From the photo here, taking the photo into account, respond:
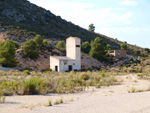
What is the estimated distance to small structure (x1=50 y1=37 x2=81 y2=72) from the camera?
110 feet

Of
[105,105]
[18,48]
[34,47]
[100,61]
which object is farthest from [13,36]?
[105,105]

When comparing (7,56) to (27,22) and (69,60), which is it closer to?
(69,60)

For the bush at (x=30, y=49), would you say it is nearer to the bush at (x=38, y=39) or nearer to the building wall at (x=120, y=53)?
the bush at (x=38, y=39)

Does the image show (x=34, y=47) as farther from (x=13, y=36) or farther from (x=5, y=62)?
(x=13, y=36)

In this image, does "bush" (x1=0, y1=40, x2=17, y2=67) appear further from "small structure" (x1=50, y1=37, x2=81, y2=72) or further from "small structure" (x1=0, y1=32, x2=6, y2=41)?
"small structure" (x1=0, y1=32, x2=6, y2=41)

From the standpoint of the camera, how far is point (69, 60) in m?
34.9

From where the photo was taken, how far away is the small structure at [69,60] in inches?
1320

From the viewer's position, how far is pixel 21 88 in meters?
11.4

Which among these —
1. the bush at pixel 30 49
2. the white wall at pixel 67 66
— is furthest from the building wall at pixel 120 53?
the bush at pixel 30 49

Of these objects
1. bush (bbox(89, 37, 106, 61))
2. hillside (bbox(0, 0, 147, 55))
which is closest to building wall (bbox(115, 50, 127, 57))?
bush (bbox(89, 37, 106, 61))

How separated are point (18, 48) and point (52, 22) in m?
42.1

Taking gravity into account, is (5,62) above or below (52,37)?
below

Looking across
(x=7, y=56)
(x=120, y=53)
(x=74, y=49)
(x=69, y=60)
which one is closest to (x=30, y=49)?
(x=7, y=56)

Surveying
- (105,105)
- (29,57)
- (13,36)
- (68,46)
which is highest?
(13,36)
